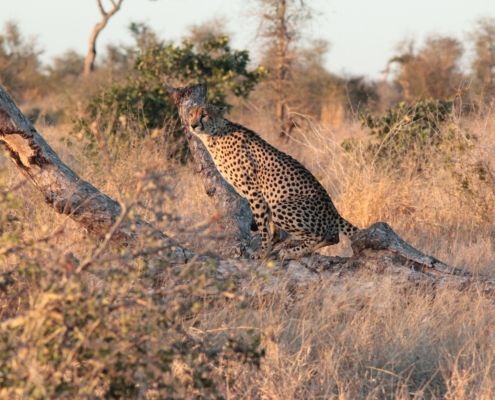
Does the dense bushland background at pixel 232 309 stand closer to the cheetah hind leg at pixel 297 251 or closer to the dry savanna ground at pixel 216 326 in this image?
the dry savanna ground at pixel 216 326

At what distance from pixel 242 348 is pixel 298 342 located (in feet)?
3.31

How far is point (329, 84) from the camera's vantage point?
18.8m

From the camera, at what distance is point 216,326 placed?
140 inches

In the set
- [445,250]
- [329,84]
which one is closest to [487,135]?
[445,250]

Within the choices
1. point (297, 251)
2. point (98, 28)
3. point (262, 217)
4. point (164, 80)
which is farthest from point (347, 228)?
point (98, 28)

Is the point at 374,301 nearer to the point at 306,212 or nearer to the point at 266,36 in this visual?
the point at 306,212

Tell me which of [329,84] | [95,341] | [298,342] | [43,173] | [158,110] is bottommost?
[298,342]

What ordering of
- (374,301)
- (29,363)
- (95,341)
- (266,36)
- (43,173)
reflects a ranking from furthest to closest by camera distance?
(266,36) → (43,173) → (374,301) → (95,341) → (29,363)

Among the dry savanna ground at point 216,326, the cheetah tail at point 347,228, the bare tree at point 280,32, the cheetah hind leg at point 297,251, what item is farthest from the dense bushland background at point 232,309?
the bare tree at point 280,32

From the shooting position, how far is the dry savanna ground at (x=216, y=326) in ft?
7.13

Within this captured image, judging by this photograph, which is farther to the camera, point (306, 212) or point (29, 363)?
point (306, 212)

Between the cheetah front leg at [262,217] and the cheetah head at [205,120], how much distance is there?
0.62m

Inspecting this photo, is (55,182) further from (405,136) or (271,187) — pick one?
(405,136)

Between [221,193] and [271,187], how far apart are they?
533 millimetres
